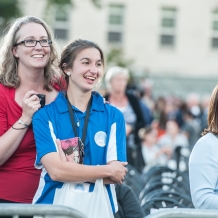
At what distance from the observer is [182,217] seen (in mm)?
3641

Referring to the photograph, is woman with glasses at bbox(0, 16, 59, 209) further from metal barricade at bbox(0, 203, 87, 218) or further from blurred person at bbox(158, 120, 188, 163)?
blurred person at bbox(158, 120, 188, 163)

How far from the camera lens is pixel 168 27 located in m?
38.9

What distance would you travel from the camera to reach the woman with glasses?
4.53 m

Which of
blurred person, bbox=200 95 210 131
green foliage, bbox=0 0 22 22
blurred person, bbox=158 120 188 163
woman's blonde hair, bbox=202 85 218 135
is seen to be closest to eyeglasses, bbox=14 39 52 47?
woman's blonde hair, bbox=202 85 218 135

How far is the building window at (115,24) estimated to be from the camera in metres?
38.0

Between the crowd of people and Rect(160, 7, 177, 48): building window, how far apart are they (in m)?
34.0

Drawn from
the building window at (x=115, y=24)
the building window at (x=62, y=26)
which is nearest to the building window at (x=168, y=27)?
the building window at (x=115, y=24)

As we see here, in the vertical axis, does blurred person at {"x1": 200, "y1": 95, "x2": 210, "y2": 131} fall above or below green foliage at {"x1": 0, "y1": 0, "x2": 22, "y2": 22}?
below

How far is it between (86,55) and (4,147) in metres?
0.71

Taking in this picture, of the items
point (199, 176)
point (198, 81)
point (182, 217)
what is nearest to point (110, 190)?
point (199, 176)

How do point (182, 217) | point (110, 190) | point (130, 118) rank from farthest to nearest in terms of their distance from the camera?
point (130, 118) < point (110, 190) < point (182, 217)

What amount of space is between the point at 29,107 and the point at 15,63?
0.39m

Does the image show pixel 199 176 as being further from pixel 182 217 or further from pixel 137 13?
pixel 137 13

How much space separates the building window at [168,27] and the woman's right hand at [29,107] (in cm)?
3423
